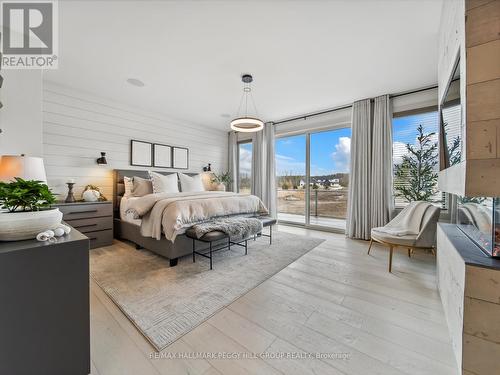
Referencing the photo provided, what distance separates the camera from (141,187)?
3896 mm

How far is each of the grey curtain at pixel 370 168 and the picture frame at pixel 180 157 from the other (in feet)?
12.5

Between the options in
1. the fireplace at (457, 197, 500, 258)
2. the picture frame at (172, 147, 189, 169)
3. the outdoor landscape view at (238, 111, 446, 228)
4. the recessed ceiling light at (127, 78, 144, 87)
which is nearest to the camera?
the fireplace at (457, 197, 500, 258)

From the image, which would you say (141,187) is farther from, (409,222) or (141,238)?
(409,222)

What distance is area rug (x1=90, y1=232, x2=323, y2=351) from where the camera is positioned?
1633mm

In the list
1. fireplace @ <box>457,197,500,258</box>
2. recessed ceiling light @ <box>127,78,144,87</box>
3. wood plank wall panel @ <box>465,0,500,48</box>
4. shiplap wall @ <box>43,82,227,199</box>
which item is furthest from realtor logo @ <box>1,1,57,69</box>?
fireplace @ <box>457,197,500,258</box>

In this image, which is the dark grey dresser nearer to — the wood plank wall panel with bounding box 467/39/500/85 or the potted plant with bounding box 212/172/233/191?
the wood plank wall panel with bounding box 467/39/500/85

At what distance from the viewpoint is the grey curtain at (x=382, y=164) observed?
3.66m

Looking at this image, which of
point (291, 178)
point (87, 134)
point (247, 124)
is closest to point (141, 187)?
point (87, 134)

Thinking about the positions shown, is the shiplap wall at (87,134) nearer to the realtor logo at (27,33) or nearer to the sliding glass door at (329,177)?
the realtor logo at (27,33)

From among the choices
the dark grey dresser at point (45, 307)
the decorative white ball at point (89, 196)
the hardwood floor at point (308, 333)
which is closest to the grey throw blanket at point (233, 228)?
the hardwood floor at point (308, 333)

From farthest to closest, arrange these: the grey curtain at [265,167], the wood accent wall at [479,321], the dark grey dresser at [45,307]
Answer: the grey curtain at [265,167]
the wood accent wall at [479,321]
the dark grey dresser at [45,307]

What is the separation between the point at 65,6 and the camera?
1.91 m

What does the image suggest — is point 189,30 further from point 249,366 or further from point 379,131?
point 379,131

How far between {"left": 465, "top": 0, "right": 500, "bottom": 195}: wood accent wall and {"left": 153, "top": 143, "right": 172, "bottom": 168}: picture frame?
4805 mm
